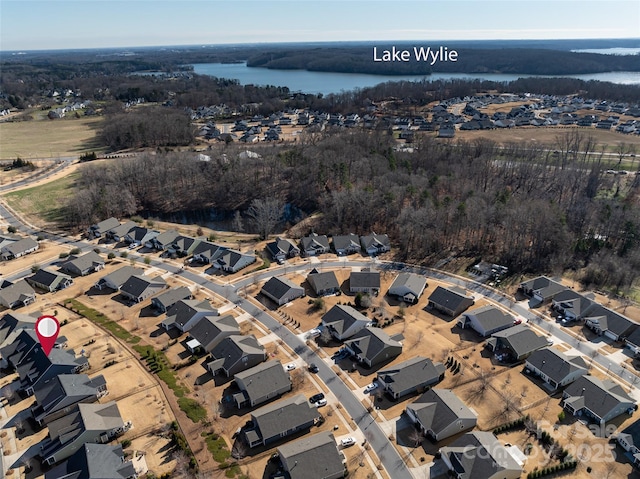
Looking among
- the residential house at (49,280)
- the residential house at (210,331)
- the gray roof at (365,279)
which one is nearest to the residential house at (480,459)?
the residential house at (210,331)

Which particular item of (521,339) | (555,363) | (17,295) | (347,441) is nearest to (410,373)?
(347,441)

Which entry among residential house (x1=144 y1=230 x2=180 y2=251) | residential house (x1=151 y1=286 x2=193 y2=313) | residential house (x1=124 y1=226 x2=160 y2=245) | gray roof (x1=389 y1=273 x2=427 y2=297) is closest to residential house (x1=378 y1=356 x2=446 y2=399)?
gray roof (x1=389 y1=273 x2=427 y2=297)

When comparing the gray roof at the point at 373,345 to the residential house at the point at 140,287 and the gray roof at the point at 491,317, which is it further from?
the residential house at the point at 140,287

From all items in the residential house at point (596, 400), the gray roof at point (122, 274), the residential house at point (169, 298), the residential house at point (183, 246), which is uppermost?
the residential house at point (183, 246)

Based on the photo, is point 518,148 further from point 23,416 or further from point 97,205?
point 23,416

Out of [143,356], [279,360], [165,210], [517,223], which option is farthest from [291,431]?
[165,210]

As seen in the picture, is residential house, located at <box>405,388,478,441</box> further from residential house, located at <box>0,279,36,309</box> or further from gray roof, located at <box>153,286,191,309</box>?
residential house, located at <box>0,279,36,309</box>

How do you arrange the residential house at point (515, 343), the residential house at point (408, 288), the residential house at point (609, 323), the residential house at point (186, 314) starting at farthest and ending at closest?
the residential house at point (408, 288) → the residential house at point (186, 314) → the residential house at point (609, 323) → the residential house at point (515, 343)

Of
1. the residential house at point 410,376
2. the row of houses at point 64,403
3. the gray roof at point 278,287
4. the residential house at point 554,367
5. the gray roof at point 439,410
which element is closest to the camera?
the row of houses at point 64,403
